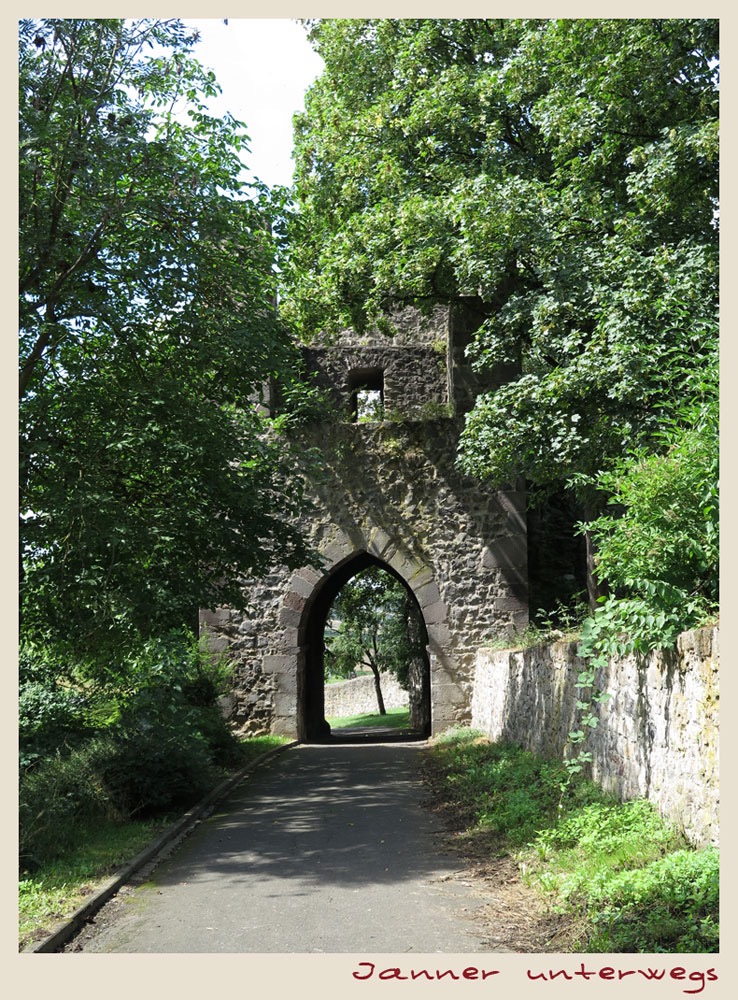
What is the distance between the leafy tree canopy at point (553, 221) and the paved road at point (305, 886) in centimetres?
388

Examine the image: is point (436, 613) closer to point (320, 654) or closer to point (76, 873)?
point (320, 654)

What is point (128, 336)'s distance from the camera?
26.4ft

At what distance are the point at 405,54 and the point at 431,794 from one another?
429 inches

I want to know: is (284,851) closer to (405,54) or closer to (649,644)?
(649,644)

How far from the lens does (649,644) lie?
5980 mm

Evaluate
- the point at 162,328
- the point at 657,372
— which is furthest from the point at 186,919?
the point at 657,372

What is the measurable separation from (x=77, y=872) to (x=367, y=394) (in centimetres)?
1296

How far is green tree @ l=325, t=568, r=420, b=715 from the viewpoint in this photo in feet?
89.6

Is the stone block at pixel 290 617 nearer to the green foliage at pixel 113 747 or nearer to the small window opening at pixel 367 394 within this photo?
the small window opening at pixel 367 394

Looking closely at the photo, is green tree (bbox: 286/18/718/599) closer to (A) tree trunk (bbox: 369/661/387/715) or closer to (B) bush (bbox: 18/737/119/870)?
(B) bush (bbox: 18/737/119/870)

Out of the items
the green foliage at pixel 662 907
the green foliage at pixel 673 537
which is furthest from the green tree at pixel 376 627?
the green foliage at pixel 662 907

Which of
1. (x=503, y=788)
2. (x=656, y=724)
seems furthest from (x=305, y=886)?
(x=503, y=788)

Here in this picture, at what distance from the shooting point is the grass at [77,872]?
18.0ft

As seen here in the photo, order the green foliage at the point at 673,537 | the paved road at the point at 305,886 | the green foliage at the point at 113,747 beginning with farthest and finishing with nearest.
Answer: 1. the green foliage at the point at 113,747
2. the green foliage at the point at 673,537
3. the paved road at the point at 305,886
